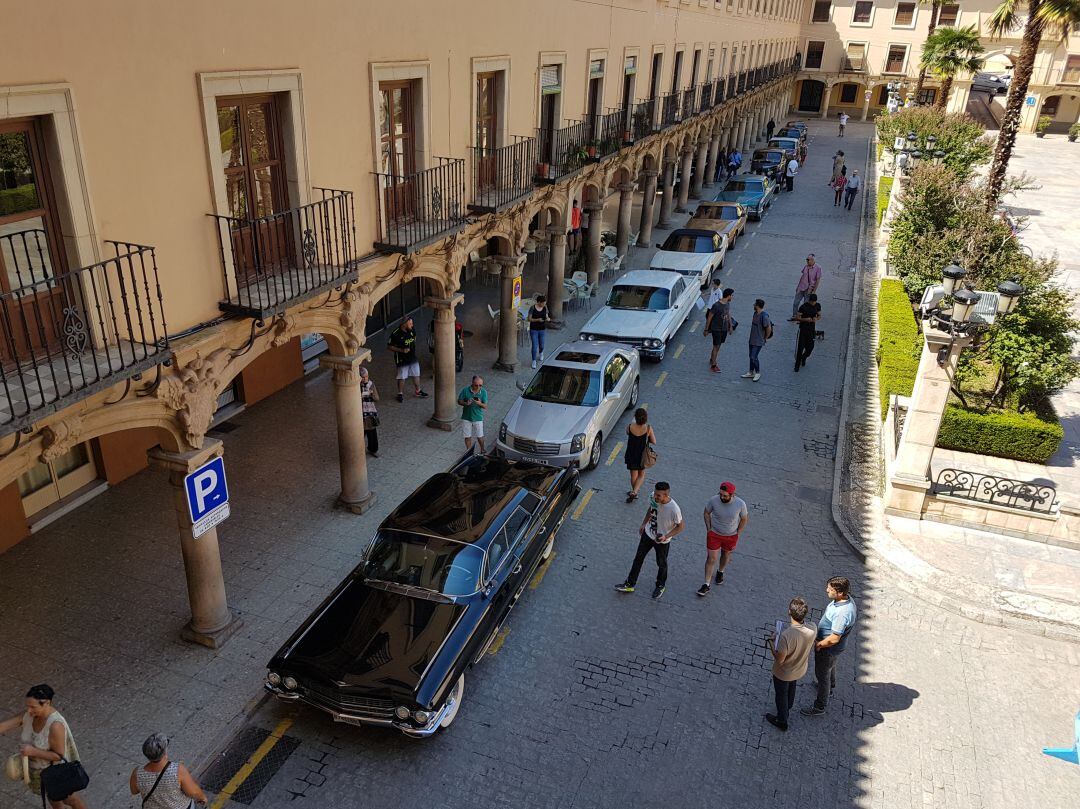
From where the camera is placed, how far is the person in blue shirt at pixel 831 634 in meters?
7.95

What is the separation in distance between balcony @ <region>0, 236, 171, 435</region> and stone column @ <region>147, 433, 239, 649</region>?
4.84ft

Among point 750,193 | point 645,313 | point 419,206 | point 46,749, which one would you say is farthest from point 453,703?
point 750,193

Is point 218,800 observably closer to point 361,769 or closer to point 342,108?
point 361,769

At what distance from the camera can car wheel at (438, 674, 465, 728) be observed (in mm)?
7892

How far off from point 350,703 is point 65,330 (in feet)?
13.6

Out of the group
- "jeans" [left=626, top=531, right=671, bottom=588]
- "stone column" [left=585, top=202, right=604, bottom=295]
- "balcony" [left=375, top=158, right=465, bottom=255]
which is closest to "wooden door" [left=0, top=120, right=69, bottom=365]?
"balcony" [left=375, top=158, right=465, bottom=255]

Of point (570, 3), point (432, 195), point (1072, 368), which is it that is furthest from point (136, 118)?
point (1072, 368)

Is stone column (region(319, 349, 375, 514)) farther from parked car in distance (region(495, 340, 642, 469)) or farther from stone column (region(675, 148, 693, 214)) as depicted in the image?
stone column (region(675, 148, 693, 214))

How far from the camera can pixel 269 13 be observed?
27.2 feet

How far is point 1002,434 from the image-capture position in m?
13.2

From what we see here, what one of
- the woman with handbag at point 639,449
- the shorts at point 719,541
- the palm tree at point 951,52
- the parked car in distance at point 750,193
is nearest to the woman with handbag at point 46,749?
the shorts at point 719,541

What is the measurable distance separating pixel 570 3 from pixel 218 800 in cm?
1541

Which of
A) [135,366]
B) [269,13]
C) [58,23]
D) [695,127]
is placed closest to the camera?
[58,23]

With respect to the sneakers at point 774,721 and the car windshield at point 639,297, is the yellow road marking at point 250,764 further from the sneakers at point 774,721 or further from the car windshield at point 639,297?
the car windshield at point 639,297
